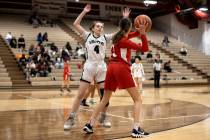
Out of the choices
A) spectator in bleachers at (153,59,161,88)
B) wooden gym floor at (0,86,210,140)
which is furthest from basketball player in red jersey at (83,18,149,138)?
spectator in bleachers at (153,59,161,88)

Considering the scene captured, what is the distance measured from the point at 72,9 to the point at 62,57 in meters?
10.7

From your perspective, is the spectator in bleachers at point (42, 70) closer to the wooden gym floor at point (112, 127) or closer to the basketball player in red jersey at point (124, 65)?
the wooden gym floor at point (112, 127)

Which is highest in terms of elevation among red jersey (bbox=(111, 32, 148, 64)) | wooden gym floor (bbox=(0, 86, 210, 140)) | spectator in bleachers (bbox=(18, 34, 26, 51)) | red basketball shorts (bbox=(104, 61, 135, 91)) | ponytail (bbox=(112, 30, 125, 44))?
spectator in bleachers (bbox=(18, 34, 26, 51))

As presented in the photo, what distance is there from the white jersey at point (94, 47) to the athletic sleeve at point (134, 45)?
0.69 meters

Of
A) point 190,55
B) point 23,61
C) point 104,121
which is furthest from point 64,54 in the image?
point 104,121

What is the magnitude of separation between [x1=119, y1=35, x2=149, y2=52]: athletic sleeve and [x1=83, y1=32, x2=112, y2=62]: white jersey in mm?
694

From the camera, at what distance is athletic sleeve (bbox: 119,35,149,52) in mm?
5391

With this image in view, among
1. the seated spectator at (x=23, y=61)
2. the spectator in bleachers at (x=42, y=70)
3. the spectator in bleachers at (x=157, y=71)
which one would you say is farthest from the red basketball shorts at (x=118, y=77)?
the spectator in bleachers at (x=157, y=71)

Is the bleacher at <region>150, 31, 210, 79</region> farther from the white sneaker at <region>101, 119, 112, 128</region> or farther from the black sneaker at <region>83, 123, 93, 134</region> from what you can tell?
the black sneaker at <region>83, 123, 93, 134</region>

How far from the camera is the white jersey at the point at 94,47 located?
614 centimetres

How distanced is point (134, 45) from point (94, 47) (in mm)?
923

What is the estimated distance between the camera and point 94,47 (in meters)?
6.13

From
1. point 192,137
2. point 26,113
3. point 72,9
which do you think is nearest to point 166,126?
point 192,137

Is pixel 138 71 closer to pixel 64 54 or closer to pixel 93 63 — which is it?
pixel 64 54
